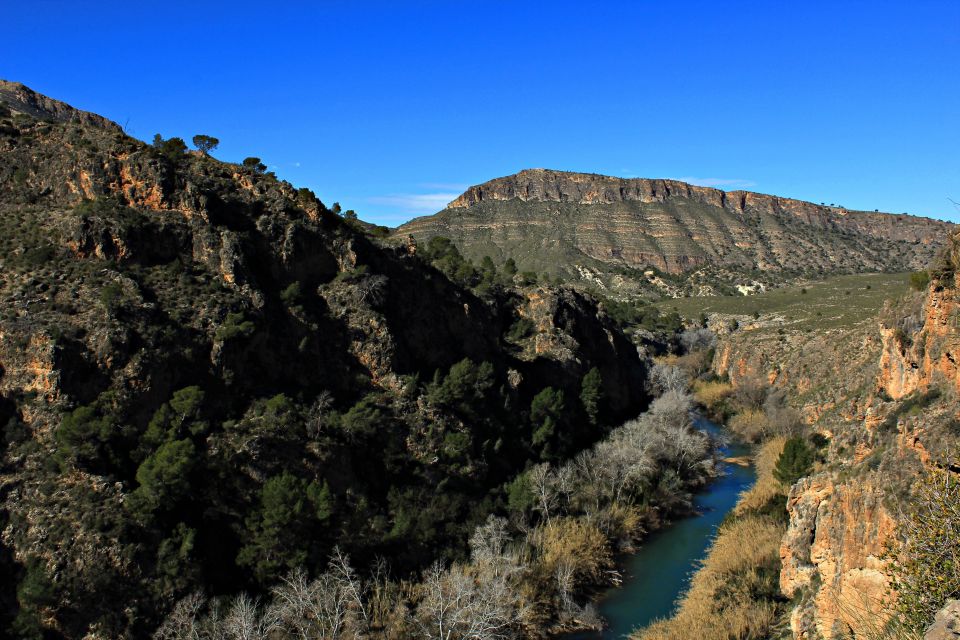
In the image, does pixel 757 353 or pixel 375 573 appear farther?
pixel 757 353

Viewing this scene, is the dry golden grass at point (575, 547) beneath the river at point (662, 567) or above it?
above

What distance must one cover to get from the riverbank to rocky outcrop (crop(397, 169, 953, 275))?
375 feet

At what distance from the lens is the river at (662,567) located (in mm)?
34125

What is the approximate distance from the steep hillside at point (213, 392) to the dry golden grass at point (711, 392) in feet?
86.8

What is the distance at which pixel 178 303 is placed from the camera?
41312mm

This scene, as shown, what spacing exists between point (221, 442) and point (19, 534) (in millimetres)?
10052

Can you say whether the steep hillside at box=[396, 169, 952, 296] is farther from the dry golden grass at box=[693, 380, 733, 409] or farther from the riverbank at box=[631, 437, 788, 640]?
the riverbank at box=[631, 437, 788, 640]

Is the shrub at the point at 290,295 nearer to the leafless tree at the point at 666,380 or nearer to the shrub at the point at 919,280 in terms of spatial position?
the shrub at the point at 919,280

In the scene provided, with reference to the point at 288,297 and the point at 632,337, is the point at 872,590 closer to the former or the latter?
the point at 288,297

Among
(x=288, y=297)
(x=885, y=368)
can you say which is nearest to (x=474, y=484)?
(x=288, y=297)

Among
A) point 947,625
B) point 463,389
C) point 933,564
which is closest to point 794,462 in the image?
point 463,389

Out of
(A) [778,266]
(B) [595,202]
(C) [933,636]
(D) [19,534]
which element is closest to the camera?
(C) [933,636]

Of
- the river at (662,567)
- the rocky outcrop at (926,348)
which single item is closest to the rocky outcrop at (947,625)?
Result: the rocky outcrop at (926,348)

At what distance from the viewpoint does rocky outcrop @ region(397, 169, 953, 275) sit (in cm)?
16850
